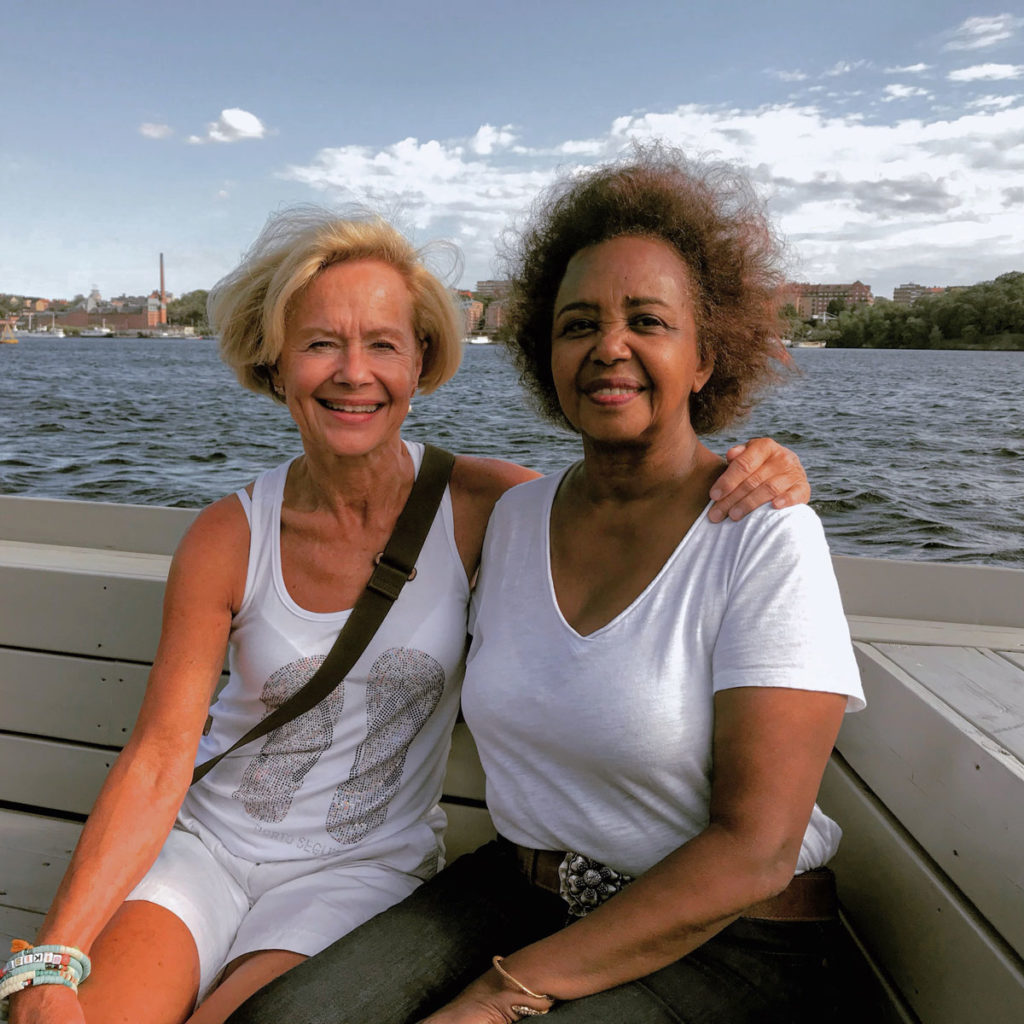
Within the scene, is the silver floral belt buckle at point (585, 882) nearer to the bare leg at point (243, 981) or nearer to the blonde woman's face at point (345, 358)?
the bare leg at point (243, 981)

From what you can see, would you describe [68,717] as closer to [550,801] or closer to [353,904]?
[353,904]

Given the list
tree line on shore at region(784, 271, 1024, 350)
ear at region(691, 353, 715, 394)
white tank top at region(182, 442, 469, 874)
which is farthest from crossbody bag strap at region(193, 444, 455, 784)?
tree line on shore at region(784, 271, 1024, 350)

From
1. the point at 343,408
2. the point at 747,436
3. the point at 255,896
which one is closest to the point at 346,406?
the point at 343,408

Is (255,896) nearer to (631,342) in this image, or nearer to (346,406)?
(346,406)

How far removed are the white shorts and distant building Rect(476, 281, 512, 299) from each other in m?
1.21

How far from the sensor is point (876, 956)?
69.8 inches

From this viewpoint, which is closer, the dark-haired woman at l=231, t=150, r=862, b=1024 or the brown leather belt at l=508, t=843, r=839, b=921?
the dark-haired woman at l=231, t=150, r=862, b=1024

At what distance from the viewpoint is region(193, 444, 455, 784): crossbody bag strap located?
182 centimetres

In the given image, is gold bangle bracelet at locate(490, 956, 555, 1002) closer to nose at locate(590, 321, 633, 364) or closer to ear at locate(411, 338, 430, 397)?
nose at locate(590, 321, 633, 364)

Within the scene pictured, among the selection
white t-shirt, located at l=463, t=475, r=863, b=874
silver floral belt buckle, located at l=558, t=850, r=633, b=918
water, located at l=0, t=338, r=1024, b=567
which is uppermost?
white t-shirt, located at l=463, t=475, r=863, b=874

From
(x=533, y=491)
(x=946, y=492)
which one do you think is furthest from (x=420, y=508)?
(x=946, y=492)

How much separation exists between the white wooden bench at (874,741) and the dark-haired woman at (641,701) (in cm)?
20

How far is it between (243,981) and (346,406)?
1058 millimetres

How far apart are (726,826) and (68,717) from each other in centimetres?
179
